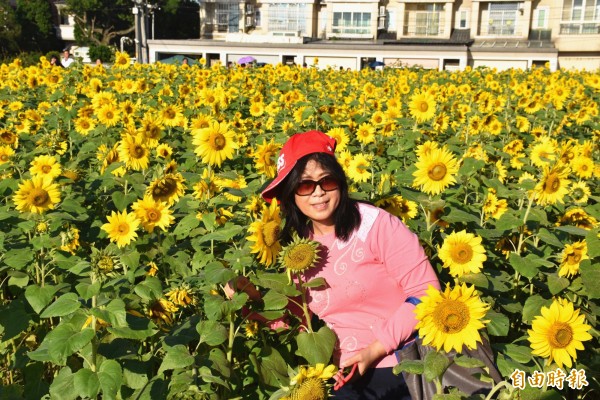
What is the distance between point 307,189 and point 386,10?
44.2m

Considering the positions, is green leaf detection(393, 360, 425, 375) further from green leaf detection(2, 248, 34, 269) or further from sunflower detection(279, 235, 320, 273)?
green leaf detection(2, 248, 34, 269)

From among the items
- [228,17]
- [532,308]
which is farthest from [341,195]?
[228,17]

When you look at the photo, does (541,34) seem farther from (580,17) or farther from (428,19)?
(428,19)

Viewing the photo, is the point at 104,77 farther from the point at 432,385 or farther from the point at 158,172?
the point at 432,385

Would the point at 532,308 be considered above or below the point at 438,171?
below

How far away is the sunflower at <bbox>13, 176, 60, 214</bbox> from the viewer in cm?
290

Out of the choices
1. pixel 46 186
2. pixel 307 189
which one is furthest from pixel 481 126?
pixel 46 186

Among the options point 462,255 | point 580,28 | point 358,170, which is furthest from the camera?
point 580,28

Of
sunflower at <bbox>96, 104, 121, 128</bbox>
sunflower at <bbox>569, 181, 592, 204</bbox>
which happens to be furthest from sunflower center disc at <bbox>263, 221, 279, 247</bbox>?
sunflower at <bbox>96, 104, 121, 128</bbox>

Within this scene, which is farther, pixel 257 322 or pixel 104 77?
pixel 104 77

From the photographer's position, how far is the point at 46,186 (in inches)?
117

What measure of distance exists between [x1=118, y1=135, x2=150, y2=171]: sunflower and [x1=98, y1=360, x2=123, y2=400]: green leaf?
1734mm

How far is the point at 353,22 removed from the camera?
144 feet

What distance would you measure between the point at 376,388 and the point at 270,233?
0.72 m
